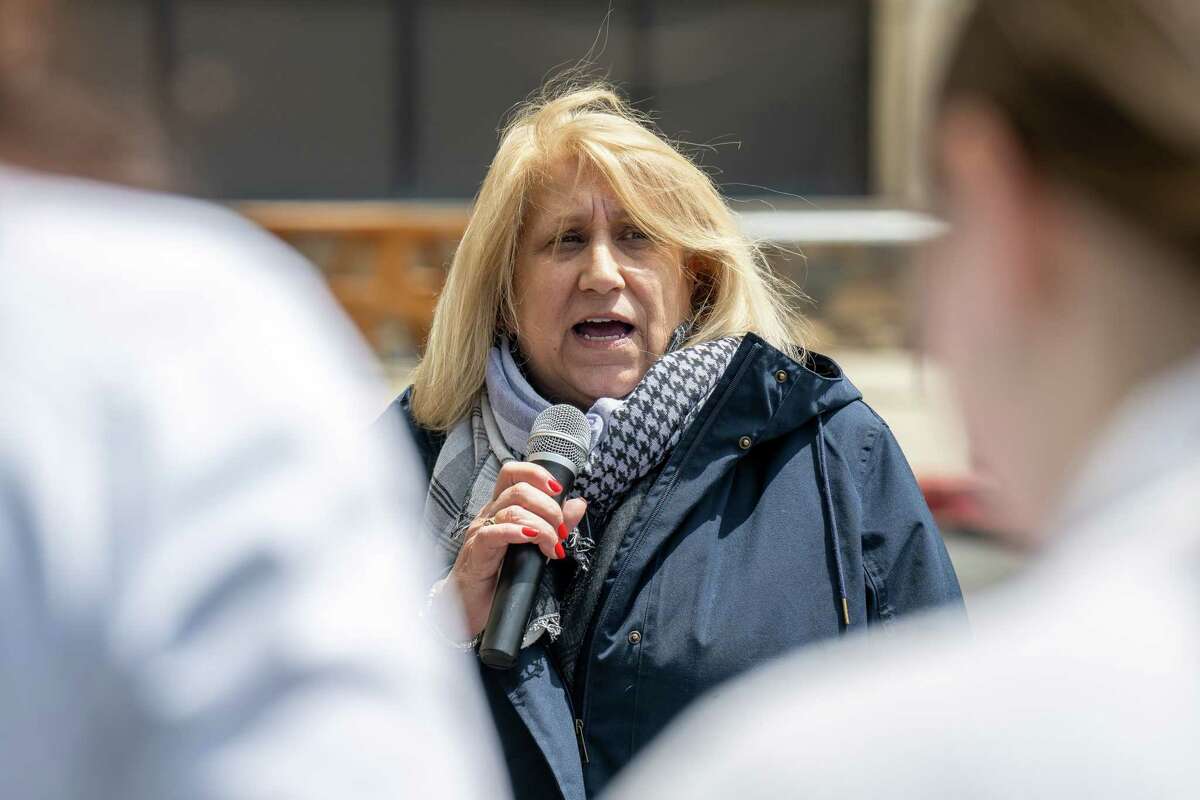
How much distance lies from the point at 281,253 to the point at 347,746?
0.32m

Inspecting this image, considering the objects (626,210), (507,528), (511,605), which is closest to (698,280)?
(626,210)

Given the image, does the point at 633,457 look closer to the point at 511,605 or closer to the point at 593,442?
the point at 593,442

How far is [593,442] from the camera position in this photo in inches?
105

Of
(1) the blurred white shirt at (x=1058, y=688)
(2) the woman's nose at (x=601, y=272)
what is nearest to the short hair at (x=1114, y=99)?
(1) the blurred white shirt at (x=1058, y=688)

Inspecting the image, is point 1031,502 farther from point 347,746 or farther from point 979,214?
point 347,746

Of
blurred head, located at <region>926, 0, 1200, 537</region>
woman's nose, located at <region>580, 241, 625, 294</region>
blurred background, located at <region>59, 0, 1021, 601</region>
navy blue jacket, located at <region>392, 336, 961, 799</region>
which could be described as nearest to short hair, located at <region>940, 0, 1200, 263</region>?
blurred head, located at <region>926, 0, 1200, 537</region>

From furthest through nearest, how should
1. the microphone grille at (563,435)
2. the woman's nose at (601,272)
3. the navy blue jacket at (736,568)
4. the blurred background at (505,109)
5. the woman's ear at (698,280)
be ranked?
the blurred background at (505,109) → the woman's ear at (698,280) → the woman's nose at (601,272) → the microphone grille at (563,435) → the navy blue jacket at (736,568)

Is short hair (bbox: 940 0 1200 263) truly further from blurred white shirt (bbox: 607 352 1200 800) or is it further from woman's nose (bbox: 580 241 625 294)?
woman's nose (bbox: 580 241 625 294)

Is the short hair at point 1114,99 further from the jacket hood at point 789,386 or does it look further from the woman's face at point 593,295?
the woman's face at point 593,295

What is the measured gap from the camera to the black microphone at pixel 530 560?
7.78 feet

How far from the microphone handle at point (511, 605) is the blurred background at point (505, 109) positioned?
26.6ft

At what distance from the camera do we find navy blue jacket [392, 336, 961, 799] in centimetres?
250

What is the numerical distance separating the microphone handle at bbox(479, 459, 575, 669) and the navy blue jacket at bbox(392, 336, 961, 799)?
15 cm

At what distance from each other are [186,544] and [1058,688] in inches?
18.5
